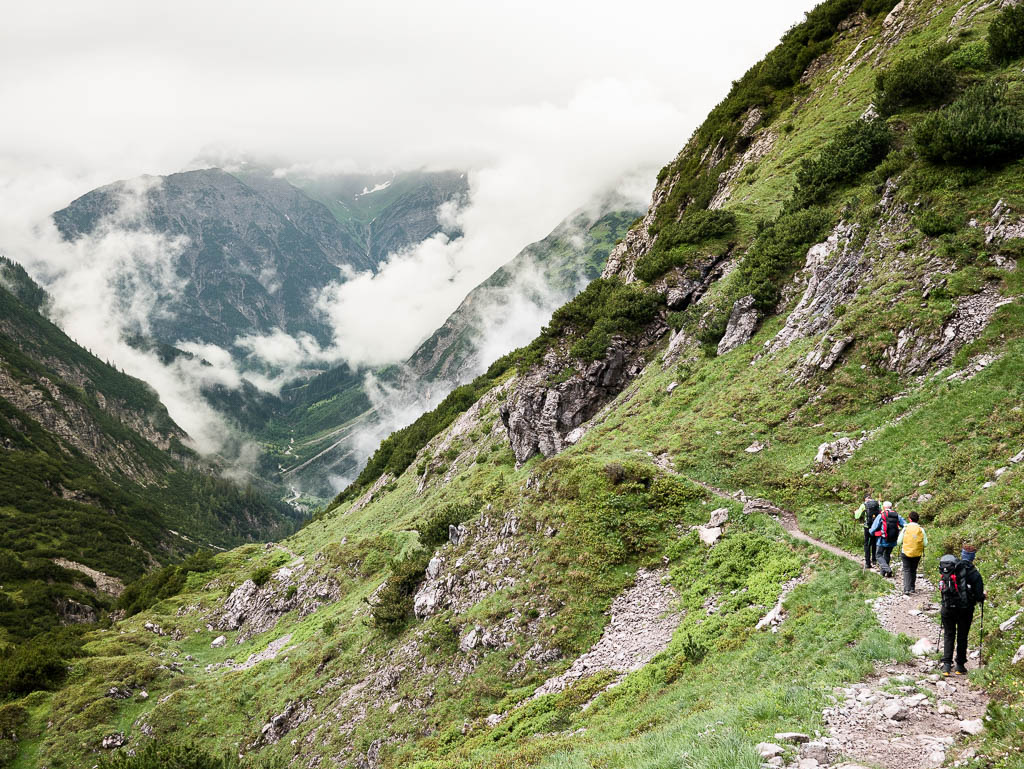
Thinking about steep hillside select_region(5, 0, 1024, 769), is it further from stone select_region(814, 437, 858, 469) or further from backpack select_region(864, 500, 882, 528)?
backpack select_region(864, 500, 882, 528)

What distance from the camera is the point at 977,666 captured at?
1036 centimetres

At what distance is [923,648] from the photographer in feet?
37.6

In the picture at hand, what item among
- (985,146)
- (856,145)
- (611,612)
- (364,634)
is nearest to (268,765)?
(364,634)

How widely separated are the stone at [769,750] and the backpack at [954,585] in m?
5.07

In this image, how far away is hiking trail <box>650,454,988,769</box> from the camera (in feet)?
27.0

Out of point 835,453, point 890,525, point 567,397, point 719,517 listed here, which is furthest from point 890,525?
point 567,397

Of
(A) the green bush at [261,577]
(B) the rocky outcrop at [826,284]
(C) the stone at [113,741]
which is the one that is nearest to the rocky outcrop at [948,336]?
(B) the rocky outcrop at [826,284]

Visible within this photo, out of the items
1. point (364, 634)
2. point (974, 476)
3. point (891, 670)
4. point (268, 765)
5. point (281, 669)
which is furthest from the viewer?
point (281, 669)

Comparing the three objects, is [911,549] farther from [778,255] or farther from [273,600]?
[273,600]

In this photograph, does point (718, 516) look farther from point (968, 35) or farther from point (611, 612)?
point (968, 35)

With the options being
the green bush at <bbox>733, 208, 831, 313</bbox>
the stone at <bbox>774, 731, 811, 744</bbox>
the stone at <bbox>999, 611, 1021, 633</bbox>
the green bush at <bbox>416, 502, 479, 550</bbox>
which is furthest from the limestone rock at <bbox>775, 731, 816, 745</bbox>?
the green bush at <bbox>733, 208, 831, 313</bbox>

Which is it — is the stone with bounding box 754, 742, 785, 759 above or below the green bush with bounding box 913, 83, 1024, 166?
below

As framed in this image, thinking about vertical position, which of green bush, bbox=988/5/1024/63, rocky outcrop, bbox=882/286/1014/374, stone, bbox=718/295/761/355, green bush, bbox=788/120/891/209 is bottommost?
rocky outcrop, bbox=882/286/1014/374

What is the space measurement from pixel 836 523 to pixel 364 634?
26.2 meters
